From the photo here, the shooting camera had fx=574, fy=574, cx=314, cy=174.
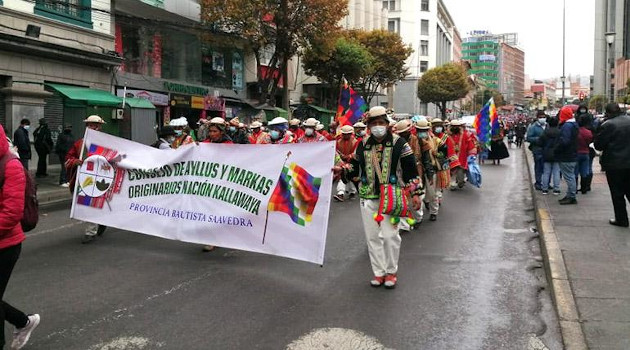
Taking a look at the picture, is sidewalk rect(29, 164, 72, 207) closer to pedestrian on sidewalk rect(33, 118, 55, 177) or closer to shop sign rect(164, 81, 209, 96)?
pedestrian on sidewalk rect(33, 118, 55, 177)

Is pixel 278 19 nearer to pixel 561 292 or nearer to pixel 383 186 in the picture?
pixel 383 186

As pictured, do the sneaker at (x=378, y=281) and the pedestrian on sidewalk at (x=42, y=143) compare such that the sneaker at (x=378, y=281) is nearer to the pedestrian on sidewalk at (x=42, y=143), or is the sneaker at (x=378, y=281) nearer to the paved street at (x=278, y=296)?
the paved street at (x=278, y=296)

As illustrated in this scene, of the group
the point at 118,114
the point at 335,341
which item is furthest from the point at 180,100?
the point at 335,341

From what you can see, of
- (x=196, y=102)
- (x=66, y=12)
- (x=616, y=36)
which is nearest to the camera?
(x=66, y=12)

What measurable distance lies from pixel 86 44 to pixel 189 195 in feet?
51.9

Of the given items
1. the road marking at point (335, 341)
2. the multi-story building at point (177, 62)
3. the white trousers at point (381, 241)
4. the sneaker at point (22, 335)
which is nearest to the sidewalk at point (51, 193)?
the multi-story building at point (177, 62)

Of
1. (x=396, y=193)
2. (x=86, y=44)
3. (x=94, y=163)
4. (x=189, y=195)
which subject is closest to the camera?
(x=396, y=193)

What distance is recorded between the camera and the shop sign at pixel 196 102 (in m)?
27.3

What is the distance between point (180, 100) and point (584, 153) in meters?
19.1

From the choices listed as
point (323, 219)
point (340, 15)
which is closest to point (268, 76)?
point (340, 15)

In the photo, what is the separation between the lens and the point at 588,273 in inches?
231

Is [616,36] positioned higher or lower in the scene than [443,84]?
higher

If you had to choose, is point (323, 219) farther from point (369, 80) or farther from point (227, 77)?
point (369, 80)

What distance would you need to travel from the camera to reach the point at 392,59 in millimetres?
46344
